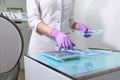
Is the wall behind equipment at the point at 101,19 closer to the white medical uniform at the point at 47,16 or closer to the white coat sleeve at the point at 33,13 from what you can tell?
the white medical uniform at the point at 47,16

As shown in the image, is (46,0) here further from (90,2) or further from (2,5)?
(2,5)

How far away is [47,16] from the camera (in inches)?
56.1

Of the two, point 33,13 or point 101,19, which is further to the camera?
point 101,19

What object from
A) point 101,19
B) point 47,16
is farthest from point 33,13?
point 101,19

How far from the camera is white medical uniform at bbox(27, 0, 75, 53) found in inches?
54.9

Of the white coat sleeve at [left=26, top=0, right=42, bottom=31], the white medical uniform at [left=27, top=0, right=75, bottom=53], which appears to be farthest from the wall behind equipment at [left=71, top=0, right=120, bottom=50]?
the white coat sleeve at [left=26, top=0, right=42, bottom=31]

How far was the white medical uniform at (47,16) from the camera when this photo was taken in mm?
1396

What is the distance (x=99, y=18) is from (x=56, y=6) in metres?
0.51

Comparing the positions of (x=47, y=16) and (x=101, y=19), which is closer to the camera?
(x=47, y=16)

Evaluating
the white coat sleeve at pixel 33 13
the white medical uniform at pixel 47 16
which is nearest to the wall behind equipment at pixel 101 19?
the white medical uniform at pixel 47 16

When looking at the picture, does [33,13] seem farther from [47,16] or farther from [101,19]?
[101,19]

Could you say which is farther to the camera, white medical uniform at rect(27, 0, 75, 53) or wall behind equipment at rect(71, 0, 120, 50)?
wall behind equipment at rect(71, 0, 120, 50)

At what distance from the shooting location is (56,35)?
3.92ft

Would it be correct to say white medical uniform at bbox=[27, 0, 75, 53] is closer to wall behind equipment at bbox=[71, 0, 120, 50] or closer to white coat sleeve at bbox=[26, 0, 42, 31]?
white coat sleeve at bbox=[26, 0, 42, 31]
